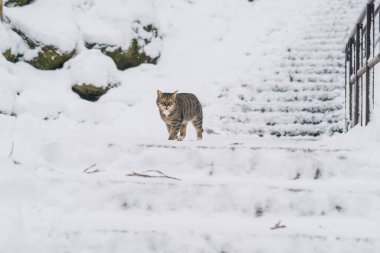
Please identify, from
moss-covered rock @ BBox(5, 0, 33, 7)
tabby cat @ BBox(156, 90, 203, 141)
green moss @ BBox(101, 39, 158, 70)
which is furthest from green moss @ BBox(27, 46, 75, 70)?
tabby cat @ BBox(156, 90, 203, 141)

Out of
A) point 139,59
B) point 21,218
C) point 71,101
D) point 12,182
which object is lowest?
point 21,218

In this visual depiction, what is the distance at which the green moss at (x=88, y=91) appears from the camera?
8.88 meters

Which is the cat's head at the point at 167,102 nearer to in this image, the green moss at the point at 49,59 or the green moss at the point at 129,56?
the green moss at the point at 49,59

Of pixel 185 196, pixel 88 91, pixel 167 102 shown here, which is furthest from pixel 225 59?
pixel 185 196

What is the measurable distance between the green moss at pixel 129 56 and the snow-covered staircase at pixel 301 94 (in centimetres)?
225

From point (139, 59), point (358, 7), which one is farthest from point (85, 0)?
point (358, 7)

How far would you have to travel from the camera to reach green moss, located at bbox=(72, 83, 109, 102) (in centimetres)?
888

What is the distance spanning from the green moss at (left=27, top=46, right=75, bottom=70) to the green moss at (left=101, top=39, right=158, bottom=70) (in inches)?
41.7

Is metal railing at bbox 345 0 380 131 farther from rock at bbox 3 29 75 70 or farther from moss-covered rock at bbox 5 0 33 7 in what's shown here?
moss-covered rock at bbox 5 0 33 7

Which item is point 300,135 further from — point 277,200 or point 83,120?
point 277,200

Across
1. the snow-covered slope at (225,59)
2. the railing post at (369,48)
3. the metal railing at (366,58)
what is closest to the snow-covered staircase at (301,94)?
the snow-covered slope at (225,59)

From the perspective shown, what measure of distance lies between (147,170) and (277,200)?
974 mm

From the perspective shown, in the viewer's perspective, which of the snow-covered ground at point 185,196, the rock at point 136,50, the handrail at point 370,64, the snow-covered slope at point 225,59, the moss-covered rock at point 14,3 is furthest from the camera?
the rock at point 136,50

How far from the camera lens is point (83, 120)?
838 cm
